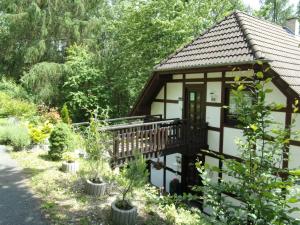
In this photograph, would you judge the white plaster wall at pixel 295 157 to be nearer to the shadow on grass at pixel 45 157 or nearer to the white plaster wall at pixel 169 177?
the white plaster wall at pixel 169 177

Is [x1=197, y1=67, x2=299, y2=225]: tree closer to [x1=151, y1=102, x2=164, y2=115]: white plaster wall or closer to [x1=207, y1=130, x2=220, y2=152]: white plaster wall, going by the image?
[x1=207, y1=130, x2=220, y2=152]: white plaster wall

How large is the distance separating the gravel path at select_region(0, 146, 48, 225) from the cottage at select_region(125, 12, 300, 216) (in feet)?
11.7

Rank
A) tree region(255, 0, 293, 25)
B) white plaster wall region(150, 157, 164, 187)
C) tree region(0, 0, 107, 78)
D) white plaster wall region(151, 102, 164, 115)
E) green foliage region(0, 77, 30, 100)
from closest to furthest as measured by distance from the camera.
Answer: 1. white plaster wall region(151, 102, 164, 115)
2. white plaster wall region(150, 157, 164, 187)
3. green foliage region(0, 77, 30, 100)
4. tree region(0, 0, 107, 78)
5. tree region(255, 0, 293, 25)

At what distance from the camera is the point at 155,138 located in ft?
27.6

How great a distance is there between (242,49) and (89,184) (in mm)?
5626

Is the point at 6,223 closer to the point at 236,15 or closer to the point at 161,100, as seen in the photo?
the point at 161,100

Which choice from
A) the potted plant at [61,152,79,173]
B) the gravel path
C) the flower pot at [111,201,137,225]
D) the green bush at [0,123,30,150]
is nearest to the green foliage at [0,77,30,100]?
the green bush at [0,123,30,150]

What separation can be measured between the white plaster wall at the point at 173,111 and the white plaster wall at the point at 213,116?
1460mm

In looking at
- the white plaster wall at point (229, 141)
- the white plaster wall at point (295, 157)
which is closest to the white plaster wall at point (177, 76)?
the white plaster wall at point (229, 141)

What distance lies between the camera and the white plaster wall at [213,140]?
9023mm

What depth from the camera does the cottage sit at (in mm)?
7320

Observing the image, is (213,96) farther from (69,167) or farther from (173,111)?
(69,167)

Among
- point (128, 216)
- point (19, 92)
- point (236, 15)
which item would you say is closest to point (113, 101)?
point (19, 92)

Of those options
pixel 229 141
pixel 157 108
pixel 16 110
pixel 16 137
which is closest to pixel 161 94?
pixel 157 108
